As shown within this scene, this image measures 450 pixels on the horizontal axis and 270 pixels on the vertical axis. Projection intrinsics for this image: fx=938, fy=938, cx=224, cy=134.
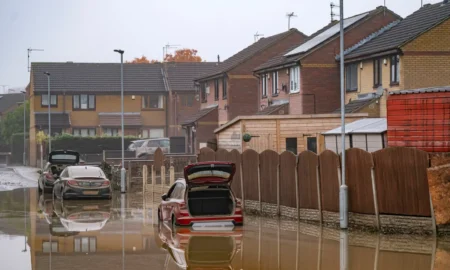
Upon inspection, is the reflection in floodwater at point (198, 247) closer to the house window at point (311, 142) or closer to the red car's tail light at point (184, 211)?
the red car's tail light at point (184, 211)

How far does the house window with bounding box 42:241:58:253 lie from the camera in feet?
67.1

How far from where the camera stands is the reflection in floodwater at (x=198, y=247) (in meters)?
17.9

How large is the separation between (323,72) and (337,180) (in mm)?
26313

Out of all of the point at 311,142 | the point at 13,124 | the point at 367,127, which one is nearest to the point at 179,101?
the point at 13,124

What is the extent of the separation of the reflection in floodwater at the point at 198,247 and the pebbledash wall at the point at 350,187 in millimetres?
583

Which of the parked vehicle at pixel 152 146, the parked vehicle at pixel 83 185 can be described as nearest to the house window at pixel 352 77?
the parked vehicle at pixel 83 185

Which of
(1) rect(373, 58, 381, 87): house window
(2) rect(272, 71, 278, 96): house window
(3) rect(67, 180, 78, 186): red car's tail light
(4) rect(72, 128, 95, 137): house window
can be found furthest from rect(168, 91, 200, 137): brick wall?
(3) rect(67, 180, 78, 186): red car's tail light

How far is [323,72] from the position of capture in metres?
51.1

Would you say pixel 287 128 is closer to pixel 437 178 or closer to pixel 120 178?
pixel 120 178

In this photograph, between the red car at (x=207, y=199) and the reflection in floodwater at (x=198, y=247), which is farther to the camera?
the red car at (x=207, y=199)

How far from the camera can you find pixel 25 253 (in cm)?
1988

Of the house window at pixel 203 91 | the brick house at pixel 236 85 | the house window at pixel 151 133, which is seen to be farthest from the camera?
the house window at pixel 151 133

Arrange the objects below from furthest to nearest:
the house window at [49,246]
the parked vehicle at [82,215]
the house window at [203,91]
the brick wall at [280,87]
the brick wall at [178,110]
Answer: the brick wall at [178,110]
the house window at [203,91]
the brick wall at [280,87]
the parked vehicle at [82,215]
the house window at [49,246]

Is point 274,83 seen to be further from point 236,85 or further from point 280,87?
point 236,85
